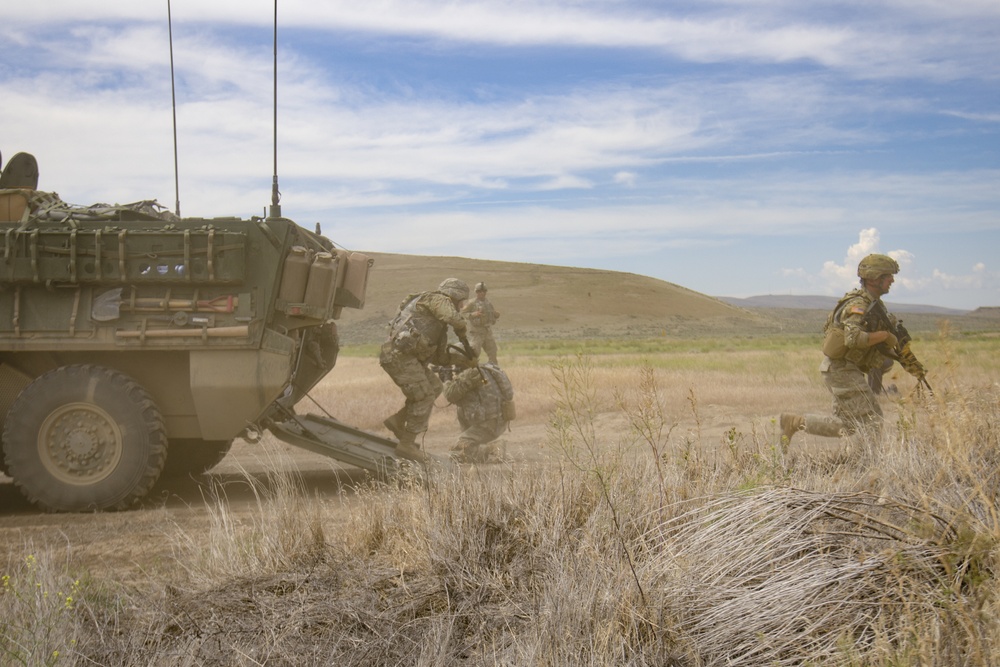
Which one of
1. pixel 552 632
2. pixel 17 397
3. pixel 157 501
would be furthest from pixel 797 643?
pixel 17 397

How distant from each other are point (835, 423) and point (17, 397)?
21.6 ft

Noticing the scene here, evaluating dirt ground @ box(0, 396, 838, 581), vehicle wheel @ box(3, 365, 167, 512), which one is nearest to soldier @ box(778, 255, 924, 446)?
dirt ground @ box(0, 396, 838, 581)

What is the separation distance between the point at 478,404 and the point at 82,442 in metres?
4.03

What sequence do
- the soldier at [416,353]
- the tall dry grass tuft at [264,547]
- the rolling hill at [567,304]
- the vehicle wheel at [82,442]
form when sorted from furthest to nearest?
the rolling hill at [567,304] → the soldier at [416,353] → the vehicle wheel at [82,442] → the tall dry grass tuft at [264,547]

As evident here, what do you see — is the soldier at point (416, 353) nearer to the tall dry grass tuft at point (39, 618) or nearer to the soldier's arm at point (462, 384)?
the soldier's arm at point (462, 384)

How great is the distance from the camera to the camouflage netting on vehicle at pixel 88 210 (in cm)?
768

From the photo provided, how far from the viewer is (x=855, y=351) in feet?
26.1

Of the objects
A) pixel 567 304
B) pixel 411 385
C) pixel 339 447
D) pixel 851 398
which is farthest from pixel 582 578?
pixel 567 304

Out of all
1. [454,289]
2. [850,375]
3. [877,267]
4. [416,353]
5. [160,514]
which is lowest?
[160,514]

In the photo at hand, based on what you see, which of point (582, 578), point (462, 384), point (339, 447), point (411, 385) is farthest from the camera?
point (462, 384)

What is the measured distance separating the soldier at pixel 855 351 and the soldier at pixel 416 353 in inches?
123

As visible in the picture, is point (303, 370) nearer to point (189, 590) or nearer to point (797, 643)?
point (189, 590)

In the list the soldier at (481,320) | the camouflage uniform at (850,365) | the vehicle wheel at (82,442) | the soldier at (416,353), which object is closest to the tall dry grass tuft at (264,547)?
Answer: the vehicle wheel at (82,442)

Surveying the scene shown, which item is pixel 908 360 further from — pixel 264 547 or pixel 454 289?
pixel 264 547
